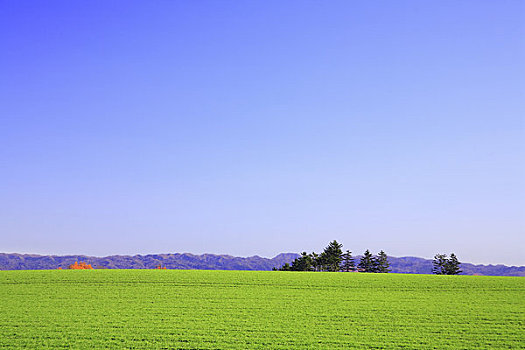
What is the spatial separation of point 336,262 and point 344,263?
6.70 ft

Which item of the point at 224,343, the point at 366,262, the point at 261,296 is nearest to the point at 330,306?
the point at 261,296

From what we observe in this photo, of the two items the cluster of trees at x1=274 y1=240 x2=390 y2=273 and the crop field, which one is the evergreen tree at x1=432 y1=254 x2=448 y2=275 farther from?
the crop field

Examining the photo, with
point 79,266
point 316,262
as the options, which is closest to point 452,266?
point 316,262

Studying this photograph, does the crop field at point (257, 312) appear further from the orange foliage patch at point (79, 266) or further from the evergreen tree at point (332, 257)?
the evergreen tree at point (332, 257)

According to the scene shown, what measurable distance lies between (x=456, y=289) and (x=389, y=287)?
20.4 ft

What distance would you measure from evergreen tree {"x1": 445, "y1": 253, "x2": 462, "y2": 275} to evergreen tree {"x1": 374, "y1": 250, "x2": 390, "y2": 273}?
45.6ft

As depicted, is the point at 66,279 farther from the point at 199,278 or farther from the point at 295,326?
the point at 295,326

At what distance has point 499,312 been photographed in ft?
93.2

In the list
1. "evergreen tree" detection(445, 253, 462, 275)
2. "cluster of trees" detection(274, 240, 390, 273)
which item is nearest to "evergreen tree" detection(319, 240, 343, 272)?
"cluster of trees" detection(274, 240, 390, 273)

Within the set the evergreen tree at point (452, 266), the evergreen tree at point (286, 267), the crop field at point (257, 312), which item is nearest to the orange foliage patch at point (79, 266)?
the crop field at point (257, 312)

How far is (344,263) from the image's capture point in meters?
98.3

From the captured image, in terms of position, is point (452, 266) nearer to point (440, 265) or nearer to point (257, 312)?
point (440, 265)

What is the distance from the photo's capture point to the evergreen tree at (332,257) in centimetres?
9788

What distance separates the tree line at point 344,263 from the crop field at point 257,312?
54.3 metres
